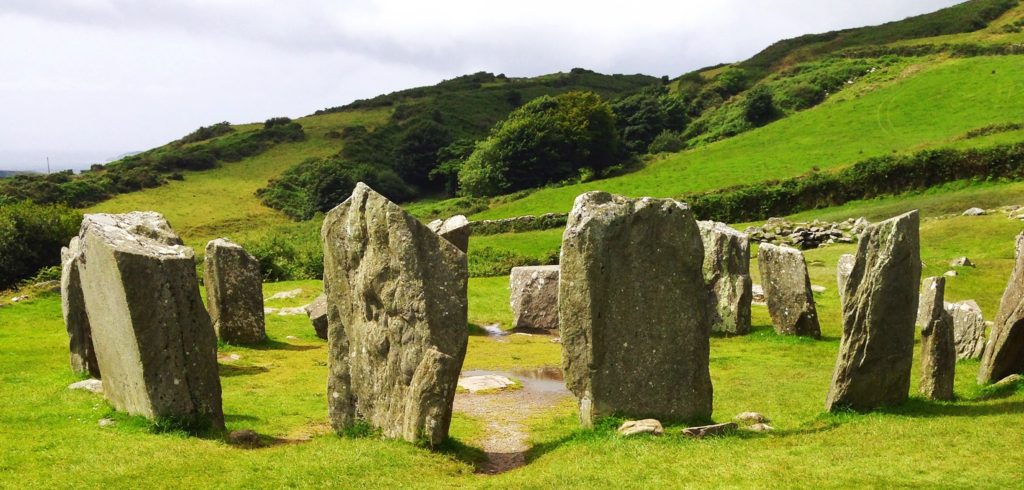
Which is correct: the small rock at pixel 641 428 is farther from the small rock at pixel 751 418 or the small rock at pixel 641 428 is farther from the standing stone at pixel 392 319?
the standing stone at pixel 392 319

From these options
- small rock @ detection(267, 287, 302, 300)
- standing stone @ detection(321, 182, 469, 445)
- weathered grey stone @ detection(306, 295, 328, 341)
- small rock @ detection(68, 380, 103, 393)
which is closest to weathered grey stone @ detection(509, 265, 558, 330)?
weathered grey stone @ detection(306, 295, 328, 341)

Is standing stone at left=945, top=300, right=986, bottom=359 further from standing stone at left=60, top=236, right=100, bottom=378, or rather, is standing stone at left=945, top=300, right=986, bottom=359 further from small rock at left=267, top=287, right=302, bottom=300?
small rock at left=267, top=287, right=302, bottom=300

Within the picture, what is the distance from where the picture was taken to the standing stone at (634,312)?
15.1 meters

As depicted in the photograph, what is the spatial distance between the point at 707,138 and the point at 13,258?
7063 cm

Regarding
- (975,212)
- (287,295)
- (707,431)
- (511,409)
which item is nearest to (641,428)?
(707,431)

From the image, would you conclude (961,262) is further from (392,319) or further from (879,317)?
(392,319)

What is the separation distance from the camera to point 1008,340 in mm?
16500

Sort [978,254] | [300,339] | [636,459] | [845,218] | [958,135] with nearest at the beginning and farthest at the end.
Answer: [636,459], [300,339], [978,254], [845,218], [958,135]

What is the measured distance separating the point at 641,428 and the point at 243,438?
6482 millimetres

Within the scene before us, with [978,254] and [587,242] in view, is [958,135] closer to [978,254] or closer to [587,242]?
[978,254]

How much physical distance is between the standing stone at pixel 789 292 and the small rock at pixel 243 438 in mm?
16997

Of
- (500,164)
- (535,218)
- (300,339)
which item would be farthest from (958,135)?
(300,339)

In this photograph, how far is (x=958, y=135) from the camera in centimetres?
6669

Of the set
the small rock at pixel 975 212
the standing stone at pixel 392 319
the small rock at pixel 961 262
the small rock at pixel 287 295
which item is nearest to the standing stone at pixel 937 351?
the standing stone at pixel 392 319
